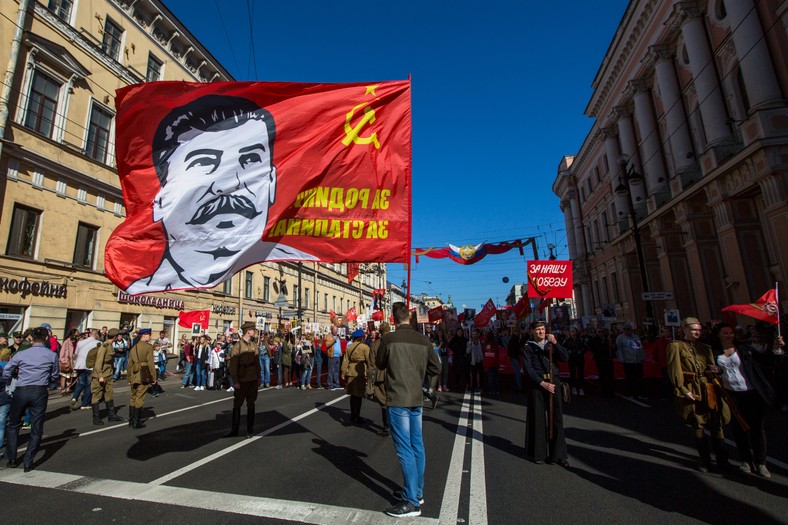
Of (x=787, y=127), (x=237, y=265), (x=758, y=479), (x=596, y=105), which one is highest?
(x=596, y=105)

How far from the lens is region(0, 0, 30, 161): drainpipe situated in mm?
14961

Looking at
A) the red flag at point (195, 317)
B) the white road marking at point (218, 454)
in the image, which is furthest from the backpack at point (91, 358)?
the red flag at point (195, 317)

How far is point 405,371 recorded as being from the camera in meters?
4.17

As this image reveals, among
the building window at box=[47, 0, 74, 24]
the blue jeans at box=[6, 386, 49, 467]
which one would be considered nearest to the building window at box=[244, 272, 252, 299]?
the building window at box=[47, 0, 74, 24]

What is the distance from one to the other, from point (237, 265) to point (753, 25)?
65.5ft

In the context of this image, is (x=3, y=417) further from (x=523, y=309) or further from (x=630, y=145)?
(x=630, y=145)

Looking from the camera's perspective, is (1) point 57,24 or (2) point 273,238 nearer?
(2) point 273,238

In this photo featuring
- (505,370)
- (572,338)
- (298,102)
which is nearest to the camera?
(298,102)

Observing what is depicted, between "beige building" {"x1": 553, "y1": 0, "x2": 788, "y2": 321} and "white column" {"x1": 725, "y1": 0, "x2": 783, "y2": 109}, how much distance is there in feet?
0.12

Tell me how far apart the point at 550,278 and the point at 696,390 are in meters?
4.51

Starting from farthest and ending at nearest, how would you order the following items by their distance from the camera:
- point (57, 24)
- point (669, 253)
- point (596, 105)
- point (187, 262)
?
point (596, 105)
point (669, 253)
point (57, 24)
point (187, 262)

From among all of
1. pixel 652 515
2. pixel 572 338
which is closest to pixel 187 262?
pixel 652 515

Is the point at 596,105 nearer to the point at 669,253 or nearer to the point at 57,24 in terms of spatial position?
the point at 669,253

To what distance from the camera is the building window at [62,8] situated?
1737cm
